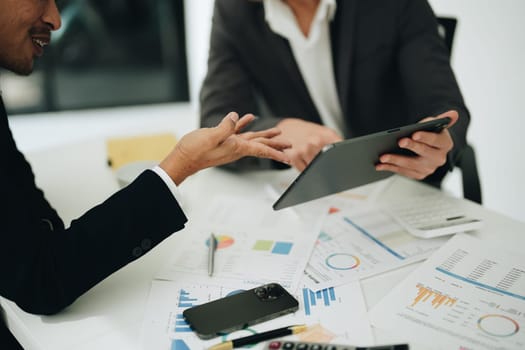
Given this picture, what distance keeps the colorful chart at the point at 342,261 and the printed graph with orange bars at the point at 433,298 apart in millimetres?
134

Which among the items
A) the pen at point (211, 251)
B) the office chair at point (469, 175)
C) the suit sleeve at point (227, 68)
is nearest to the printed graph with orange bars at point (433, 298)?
the pen at point (211, 251)

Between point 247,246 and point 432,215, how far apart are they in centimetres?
42

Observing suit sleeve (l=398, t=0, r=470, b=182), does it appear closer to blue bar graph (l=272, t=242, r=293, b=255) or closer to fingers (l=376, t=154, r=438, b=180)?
fingers (l=376, t=154, r=438, b=180)

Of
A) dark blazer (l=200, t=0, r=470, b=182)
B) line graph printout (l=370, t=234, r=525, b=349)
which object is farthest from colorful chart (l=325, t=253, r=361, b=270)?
dark blazer (l=200, t=0, r=470, b=182)

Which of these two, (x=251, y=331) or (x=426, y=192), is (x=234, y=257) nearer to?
(x=251, y=331)

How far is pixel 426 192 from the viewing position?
1232 mm

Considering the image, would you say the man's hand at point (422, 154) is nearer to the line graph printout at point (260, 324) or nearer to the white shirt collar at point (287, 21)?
the line graph printout at point (260, 324)

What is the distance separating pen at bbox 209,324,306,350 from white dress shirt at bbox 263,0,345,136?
919 mm

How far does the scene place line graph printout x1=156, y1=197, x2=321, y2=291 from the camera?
2.98ft

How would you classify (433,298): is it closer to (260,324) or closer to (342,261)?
(342,261)

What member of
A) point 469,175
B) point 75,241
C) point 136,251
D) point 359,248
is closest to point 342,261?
point 359,248

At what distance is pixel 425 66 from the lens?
1321mm

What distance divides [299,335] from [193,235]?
1.29 ft

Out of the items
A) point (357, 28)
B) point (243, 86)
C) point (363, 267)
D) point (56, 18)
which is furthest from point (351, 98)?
point (56, 18)
